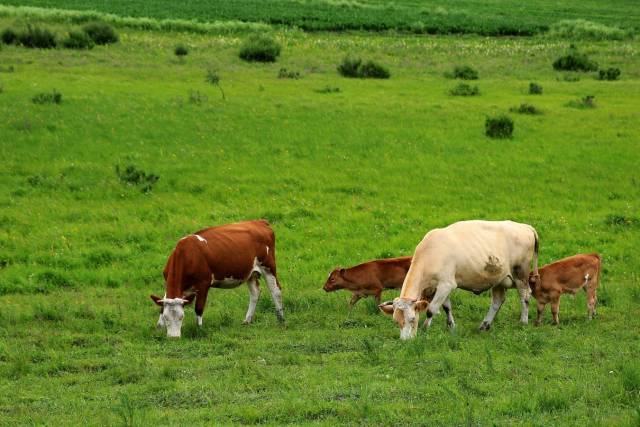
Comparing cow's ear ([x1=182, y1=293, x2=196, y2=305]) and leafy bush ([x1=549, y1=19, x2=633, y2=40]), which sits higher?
cow's ear ([x1=182, y1=293, x2=196, y2=305])

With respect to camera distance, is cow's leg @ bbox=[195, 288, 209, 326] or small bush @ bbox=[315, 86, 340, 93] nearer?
cow's leg @ bbox=[195, 288, 209, 326]

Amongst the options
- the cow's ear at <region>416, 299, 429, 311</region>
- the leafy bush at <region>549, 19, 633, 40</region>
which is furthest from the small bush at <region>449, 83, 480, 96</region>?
the leafy bush at <region>549, 19, 633, 40</region>

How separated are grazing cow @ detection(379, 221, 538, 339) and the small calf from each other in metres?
1.70

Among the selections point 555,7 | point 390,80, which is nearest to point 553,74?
point 390,80

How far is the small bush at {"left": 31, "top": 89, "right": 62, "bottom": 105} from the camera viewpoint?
31.9 meters

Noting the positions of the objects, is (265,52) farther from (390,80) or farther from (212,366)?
(212,366)

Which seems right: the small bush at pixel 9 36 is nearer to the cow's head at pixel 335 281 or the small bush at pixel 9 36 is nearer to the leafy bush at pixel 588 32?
the cow's head at pixel 335 281

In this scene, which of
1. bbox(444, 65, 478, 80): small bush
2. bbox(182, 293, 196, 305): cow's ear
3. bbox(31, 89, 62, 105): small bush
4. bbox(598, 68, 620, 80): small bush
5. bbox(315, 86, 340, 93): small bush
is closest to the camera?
bbox(182, 293, 196, 305): cow's ear

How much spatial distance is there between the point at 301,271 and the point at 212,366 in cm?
726

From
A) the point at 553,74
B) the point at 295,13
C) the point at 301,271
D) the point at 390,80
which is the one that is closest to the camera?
the point at 301,271

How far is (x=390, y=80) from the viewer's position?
137 ft

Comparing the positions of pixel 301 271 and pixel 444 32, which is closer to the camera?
pixel 301 271

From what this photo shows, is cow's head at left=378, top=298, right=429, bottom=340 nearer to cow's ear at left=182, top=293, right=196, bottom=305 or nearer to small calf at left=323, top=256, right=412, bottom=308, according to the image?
small calf at left=323, top=256, right=412, bottom=308

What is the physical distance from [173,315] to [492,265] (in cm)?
505
